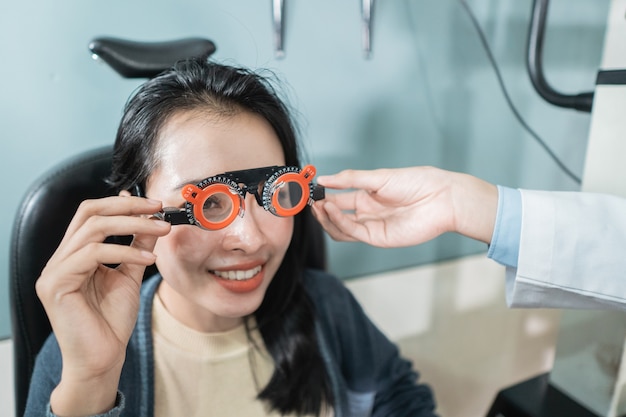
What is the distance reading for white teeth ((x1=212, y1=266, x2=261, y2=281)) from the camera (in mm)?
669

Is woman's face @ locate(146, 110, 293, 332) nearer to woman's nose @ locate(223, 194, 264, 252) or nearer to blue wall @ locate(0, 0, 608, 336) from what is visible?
woman's nose @ locate(223, 194, 264, 252)

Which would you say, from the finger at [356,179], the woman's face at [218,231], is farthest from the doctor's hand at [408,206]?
the woman's face at [218,231]

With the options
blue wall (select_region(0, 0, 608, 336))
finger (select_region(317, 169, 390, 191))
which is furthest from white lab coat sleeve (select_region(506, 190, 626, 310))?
blue wall (select_region(0, 0, 608, 336))

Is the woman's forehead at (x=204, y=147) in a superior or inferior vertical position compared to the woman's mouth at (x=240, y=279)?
superior

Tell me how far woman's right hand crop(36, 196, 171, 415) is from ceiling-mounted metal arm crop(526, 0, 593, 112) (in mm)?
762

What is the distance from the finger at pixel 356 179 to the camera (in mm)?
700

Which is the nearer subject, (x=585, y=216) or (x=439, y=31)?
(x=585, y=216)

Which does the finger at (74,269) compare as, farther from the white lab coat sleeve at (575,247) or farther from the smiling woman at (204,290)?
the white lab coat sleeve at (575,247)

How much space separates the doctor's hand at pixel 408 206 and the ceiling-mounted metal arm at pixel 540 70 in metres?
0.32

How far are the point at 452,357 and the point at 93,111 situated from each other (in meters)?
1.13

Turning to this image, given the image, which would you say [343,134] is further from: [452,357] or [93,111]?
[452,357]

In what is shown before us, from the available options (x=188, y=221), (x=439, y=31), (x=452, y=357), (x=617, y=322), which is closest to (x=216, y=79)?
(x=188, y=221)

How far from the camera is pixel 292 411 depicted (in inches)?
31.6

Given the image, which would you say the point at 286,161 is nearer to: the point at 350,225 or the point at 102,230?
the point at 350,225
